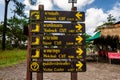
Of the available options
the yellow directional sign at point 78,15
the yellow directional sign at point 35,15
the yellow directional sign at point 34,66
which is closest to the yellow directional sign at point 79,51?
the yellow directional sign at point 78,15

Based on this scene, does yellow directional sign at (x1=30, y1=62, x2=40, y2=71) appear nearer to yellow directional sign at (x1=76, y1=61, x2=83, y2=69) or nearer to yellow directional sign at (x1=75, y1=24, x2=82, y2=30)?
yellow directional sign at (x1=76, y1=61, x2=83, y2=69)

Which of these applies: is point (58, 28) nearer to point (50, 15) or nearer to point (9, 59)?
point (50, 15)

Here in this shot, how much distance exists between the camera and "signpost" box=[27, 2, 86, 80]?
9227mm

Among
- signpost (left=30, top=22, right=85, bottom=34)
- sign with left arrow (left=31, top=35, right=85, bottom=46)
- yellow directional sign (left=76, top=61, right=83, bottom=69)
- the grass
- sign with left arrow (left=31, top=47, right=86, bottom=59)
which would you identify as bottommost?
the grass

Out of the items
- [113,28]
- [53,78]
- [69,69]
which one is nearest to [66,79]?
[53,78]

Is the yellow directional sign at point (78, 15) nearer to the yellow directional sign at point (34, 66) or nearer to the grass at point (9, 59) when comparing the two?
the yellow directional sign at point (34, 66)

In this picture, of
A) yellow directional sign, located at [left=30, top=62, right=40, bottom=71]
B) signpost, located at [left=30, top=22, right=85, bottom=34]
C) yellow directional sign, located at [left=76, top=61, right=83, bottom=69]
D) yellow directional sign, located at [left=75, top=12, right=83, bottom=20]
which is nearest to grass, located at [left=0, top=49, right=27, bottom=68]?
yellow directional sign, located at [left=30, top=62, right=40, bottom=71]

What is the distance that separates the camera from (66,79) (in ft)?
48.1

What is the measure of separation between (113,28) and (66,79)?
13.6 meters

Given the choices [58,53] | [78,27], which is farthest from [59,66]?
[78,27]

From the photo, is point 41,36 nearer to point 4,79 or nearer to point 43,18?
point 43,18

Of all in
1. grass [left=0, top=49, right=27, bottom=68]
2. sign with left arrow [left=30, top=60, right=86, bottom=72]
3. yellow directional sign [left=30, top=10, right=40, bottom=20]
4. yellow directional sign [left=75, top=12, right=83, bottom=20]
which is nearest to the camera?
sign with left arrow [left=30, top=60, right=86, bottom=72]

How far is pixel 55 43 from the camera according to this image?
929 centimetres

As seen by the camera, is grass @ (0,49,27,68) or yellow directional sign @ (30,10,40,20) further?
grass @ (0,49,27,68)
